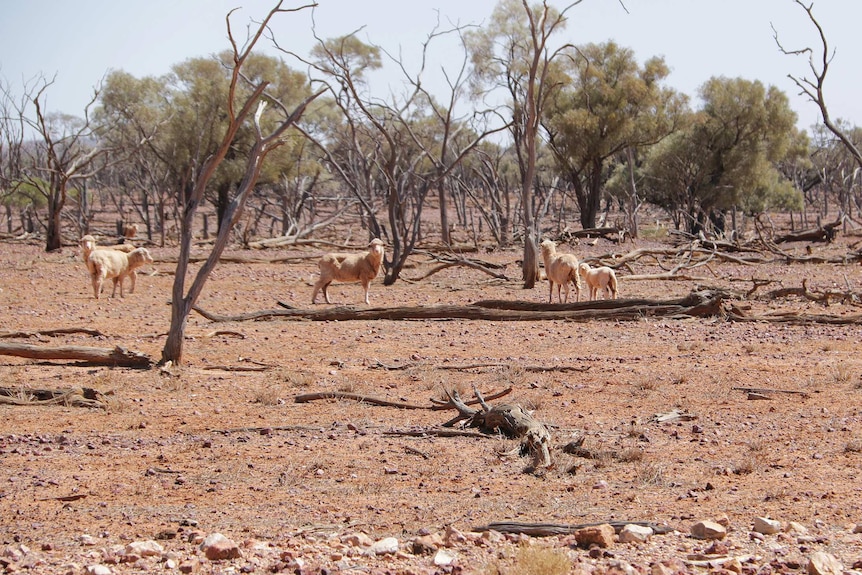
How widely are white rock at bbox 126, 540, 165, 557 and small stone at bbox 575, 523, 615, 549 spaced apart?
87.0 inches

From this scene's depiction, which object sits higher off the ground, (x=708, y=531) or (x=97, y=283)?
(x=97, y=283)

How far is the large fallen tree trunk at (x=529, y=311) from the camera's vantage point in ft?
49.1

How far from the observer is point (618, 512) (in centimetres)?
583

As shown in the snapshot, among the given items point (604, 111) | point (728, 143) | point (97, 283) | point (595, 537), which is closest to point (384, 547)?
point (595, 537)

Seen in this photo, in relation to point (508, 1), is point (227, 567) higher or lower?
lower

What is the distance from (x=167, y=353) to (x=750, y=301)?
1008 centimetres

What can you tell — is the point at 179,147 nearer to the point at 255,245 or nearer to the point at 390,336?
the point at 255,245

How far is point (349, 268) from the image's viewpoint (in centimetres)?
1848

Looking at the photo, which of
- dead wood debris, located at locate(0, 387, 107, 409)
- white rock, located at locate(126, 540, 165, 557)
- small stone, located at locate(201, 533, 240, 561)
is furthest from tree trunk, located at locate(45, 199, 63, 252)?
small stone, located at locate(201, 533, 240, 561)

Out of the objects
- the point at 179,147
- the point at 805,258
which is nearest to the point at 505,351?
the point at 805,258

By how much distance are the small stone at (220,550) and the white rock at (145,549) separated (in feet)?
0.81

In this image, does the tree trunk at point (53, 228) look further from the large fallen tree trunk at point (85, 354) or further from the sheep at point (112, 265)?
the large fallen tree trunk at point (85, 354)

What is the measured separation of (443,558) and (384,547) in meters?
0.36

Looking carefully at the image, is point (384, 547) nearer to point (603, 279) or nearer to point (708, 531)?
point (708, 531)
